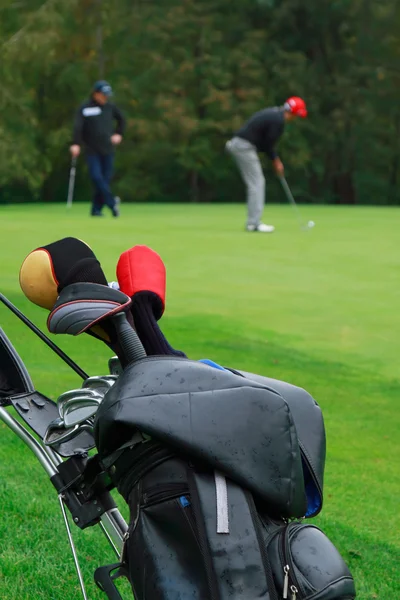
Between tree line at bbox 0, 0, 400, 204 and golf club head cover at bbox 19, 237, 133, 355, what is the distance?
126ft

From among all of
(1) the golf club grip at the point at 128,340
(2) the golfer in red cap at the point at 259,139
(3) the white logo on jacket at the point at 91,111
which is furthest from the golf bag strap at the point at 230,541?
(3) the white logo on jacket at the point at 91,111

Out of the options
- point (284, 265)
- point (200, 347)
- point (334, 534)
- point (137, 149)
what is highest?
point (334, 534)

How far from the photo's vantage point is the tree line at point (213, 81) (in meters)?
40.7

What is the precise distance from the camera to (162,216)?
20203mm

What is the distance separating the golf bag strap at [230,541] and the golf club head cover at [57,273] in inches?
13.5

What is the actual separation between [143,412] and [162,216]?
732 inches

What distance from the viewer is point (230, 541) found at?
1.72m

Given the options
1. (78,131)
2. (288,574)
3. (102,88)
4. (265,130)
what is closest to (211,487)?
(288,574)

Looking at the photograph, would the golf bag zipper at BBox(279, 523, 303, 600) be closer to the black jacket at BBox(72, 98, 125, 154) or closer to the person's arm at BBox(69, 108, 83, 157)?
the person's arm at BBox(69, 108, 83, 157)

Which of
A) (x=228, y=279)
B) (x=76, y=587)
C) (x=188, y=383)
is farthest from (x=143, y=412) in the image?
(x=228, y=279)

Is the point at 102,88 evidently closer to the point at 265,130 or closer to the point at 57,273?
the point at 265,130

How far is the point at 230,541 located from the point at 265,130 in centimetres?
1644

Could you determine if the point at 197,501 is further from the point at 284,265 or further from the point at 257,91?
the point at 257,91

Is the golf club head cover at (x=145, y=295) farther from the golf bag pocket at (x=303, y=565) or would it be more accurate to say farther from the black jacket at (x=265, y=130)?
the black jacket at (x=265, y=130)
